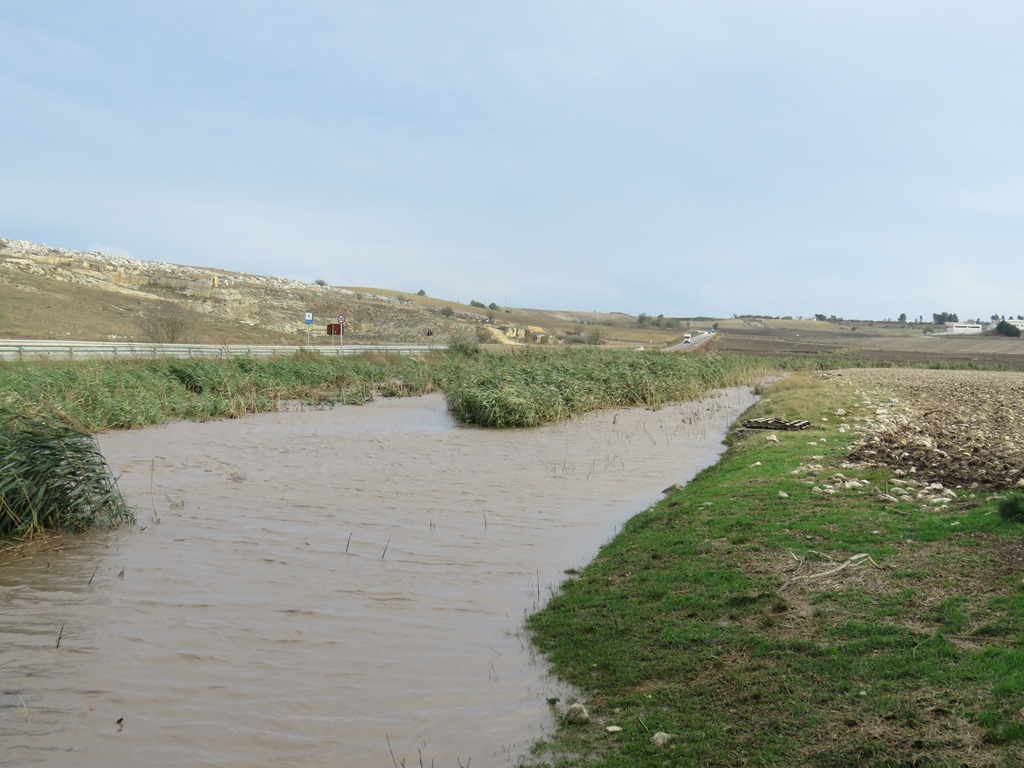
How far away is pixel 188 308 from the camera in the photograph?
6431 centimetres

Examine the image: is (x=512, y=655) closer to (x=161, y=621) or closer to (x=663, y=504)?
(x=161, y=621)

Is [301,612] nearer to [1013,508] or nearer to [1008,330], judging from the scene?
[1013,508]

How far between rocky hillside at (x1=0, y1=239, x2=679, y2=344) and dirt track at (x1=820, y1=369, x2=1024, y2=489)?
143ft

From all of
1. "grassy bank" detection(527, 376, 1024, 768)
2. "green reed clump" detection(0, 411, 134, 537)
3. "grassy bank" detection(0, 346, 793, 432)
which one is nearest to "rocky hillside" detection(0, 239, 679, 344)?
"grassy bank" detection(0, 346, 793, 432)

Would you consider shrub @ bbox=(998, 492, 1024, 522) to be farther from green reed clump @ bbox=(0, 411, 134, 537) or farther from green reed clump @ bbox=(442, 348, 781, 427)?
green reed clump @ bbox=(442, 348, 781, 427)

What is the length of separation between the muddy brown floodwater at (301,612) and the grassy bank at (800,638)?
65 cm

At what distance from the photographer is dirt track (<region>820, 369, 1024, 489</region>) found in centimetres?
1033

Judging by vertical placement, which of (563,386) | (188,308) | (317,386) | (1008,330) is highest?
(1008,330)

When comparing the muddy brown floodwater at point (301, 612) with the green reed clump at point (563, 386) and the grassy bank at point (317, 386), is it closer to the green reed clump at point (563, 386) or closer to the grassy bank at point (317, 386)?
the grassy bank at point (317, 386)

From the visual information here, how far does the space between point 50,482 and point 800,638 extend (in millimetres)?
8631

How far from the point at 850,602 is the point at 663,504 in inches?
203

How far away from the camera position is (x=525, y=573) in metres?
8.72

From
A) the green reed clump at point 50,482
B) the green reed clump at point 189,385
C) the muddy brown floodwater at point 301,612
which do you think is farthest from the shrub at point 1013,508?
the green reed clump at point 189,385

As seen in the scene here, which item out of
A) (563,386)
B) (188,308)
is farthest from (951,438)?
(188,308)
